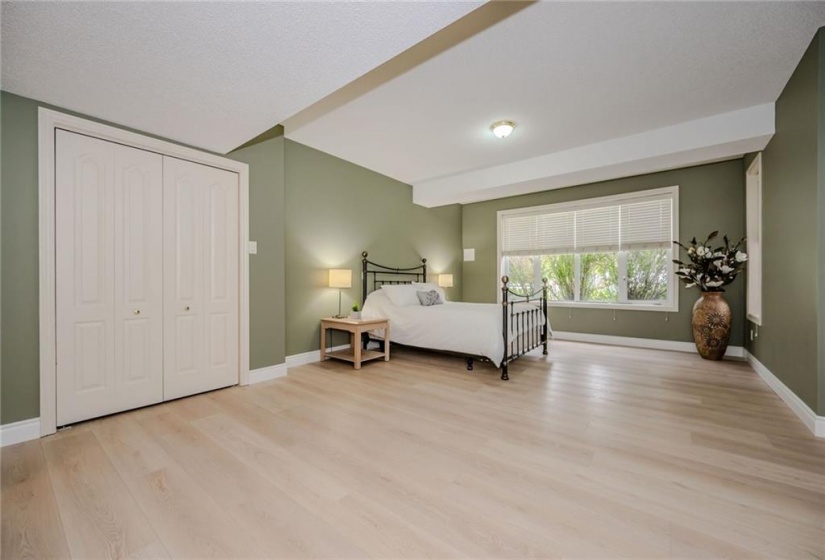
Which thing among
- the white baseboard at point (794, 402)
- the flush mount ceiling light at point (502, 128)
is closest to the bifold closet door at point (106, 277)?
the flush mount ceiling light at point (502, 128)

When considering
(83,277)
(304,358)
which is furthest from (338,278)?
(83,277)

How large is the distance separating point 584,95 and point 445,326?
2.75 m

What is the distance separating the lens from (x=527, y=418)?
260 centimetres

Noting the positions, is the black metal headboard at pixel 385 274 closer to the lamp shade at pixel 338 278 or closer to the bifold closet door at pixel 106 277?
the lamp shade at pixel 338 278

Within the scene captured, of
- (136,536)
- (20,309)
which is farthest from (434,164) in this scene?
(136,536)

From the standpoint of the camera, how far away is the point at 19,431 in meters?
2.26

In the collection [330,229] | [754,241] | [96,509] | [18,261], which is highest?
[330,229]

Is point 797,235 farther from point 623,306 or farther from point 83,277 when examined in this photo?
point 83,277

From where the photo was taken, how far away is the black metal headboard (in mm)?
5020

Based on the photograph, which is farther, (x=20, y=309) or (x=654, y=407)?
(x=654, y=407)

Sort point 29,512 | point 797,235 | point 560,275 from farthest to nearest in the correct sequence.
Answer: point 560,275
point 797,235
point 29,512

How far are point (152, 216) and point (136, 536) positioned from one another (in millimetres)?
2413

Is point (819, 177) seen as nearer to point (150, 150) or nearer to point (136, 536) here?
point (136, 536)

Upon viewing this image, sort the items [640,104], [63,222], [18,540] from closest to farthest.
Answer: [18,540] < [63,222] < [640,104]
